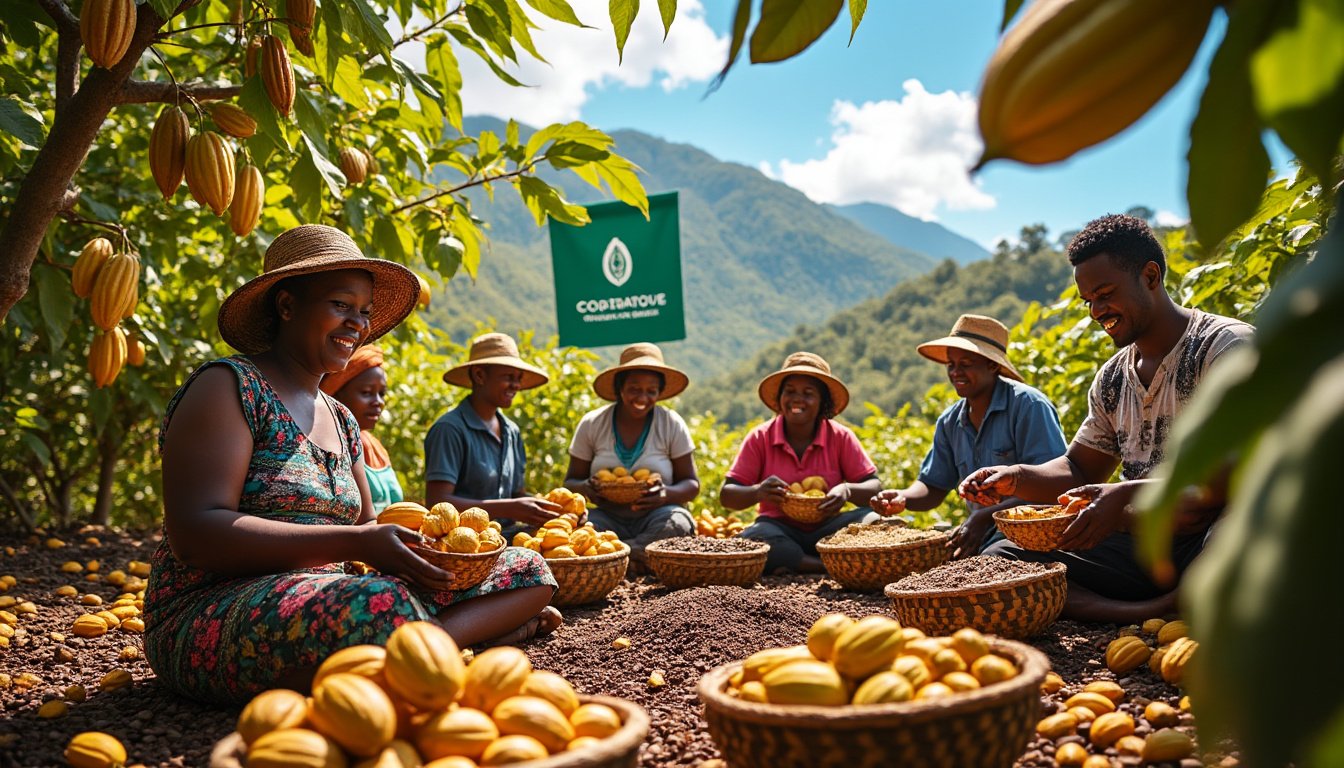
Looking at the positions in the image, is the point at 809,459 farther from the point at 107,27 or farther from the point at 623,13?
the point at 623,13

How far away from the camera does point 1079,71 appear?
678mm

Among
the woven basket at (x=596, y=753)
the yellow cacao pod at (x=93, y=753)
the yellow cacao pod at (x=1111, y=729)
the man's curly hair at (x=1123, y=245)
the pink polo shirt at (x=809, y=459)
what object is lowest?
the yellow cacao pod at (x=1111, y=729)

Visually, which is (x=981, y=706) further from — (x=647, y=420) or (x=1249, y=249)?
(x=647, y=420)

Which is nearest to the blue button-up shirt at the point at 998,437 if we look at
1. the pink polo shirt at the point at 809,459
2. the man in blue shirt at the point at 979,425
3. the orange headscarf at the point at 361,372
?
the man in blue shirt at the point at 979,425

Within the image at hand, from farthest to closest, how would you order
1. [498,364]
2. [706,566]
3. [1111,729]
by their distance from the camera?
[498,364], [706,566], [1111,729]

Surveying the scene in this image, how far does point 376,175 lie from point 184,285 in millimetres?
2757

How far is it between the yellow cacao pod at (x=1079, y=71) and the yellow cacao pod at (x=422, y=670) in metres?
1.39

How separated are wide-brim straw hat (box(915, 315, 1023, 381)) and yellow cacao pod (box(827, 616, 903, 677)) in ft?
11.8

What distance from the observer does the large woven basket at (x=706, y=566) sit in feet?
15.8

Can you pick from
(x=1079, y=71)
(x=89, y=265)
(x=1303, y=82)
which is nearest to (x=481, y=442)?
(x=89, y=265)

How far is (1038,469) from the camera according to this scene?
169 inches

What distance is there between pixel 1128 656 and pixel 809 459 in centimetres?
356

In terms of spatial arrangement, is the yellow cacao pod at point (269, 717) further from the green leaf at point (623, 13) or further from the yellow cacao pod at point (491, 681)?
the green leaf at point (623, 13)

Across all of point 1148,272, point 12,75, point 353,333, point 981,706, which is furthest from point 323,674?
point 1148,272
